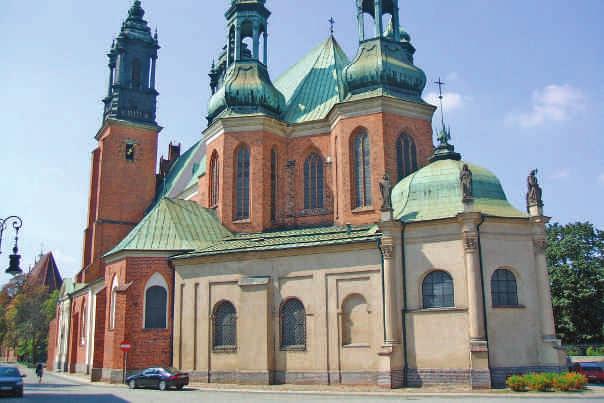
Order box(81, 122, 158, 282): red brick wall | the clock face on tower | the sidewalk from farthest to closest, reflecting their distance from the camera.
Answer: the clock face on tower → box(81, 122, 158, 282): red brick wall → the sidewalk

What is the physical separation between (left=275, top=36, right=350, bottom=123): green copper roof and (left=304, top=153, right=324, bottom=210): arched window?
2.59 meters

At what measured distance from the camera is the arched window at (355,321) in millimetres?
28141

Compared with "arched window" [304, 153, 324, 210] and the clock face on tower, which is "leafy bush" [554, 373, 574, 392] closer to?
"arched window" [304, 153, 324, 210]

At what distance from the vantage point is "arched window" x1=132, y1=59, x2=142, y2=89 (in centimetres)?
5175

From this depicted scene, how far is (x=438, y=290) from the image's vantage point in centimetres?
2702

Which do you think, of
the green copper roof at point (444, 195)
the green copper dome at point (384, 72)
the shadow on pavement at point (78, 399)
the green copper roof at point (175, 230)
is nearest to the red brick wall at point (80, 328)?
the green copper roof at point (175, 230)

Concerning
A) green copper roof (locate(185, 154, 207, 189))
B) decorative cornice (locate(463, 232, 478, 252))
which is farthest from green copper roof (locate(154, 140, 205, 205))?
decorative cornice (locate(463, 232, 478, 252))

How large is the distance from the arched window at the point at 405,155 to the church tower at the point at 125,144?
24.0m

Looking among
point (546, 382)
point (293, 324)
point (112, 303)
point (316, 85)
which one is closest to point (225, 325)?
point (293, 324)

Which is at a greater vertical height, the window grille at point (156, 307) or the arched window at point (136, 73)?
the arched window at point (136, 73)

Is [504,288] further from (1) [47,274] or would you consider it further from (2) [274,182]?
(1) [47,274]

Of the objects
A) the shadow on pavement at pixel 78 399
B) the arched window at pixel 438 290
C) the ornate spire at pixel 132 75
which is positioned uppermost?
the ornate spire at pixel 132 75

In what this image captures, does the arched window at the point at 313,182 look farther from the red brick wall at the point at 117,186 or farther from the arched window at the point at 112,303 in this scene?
the red brick wall at the point at 117,186

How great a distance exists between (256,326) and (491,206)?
1264 centimetres
